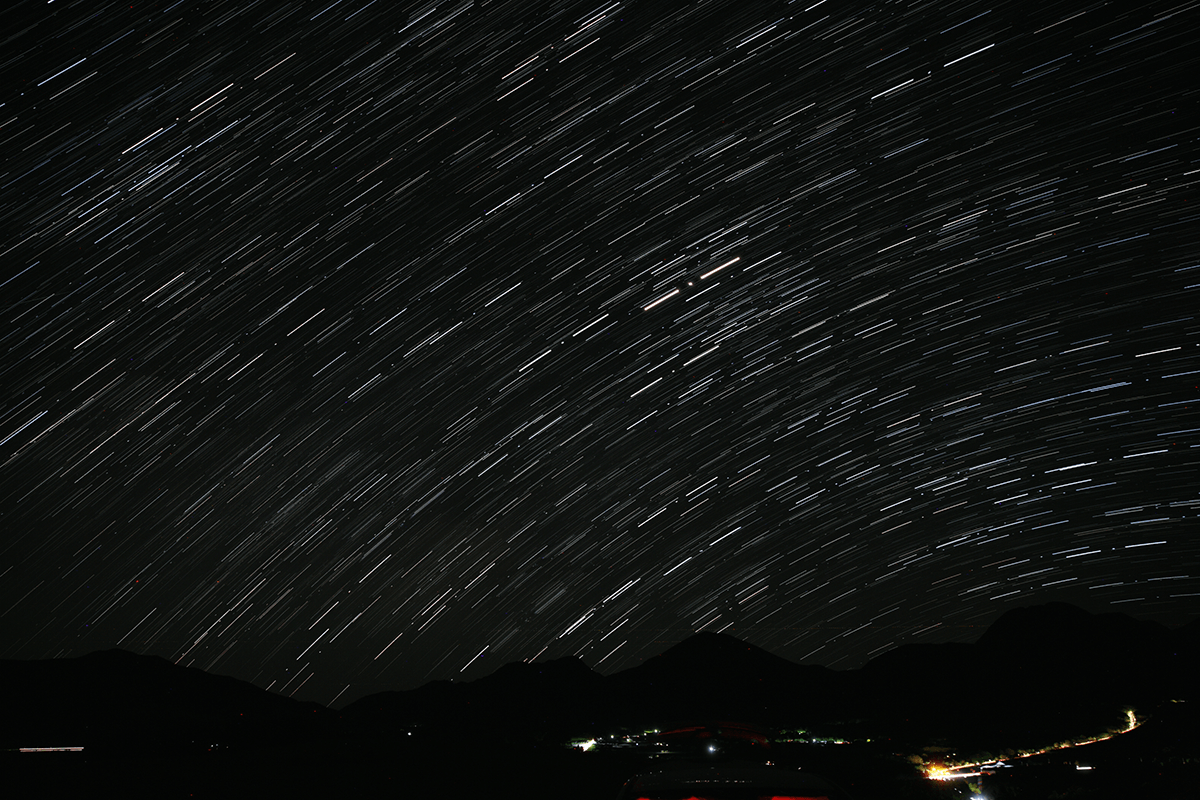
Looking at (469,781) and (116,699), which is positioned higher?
(116,699)

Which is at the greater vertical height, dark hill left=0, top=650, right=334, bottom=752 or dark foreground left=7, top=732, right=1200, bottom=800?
dark hill left=0, top=650, right=334, bottom=752

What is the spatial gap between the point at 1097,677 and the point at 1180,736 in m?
162

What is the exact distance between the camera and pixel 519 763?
30.4 meters

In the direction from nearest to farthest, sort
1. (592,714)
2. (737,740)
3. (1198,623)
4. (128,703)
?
(737,740) → (1198,623) → (128,703) → (592,714)

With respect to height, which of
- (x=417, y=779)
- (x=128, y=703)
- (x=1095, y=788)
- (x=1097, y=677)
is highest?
(x=128, y=703)

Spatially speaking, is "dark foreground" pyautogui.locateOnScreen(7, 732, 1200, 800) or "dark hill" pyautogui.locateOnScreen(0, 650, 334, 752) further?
"dark hill" pyautogui.locateOnScreen(0, 650, 334, 752)

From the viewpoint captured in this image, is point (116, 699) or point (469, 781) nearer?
point (469, 781)

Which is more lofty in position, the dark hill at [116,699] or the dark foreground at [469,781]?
the dark hill at [116,699]

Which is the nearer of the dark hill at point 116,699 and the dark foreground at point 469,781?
the dark foreground at point 469,781

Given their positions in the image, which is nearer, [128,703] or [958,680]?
[128,703]

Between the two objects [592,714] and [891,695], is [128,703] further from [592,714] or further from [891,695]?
[891,695]

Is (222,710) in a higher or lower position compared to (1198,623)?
higher

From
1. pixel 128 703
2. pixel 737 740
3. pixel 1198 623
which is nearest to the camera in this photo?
Answer: pixel 737 740

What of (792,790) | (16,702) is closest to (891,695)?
(16,702)
